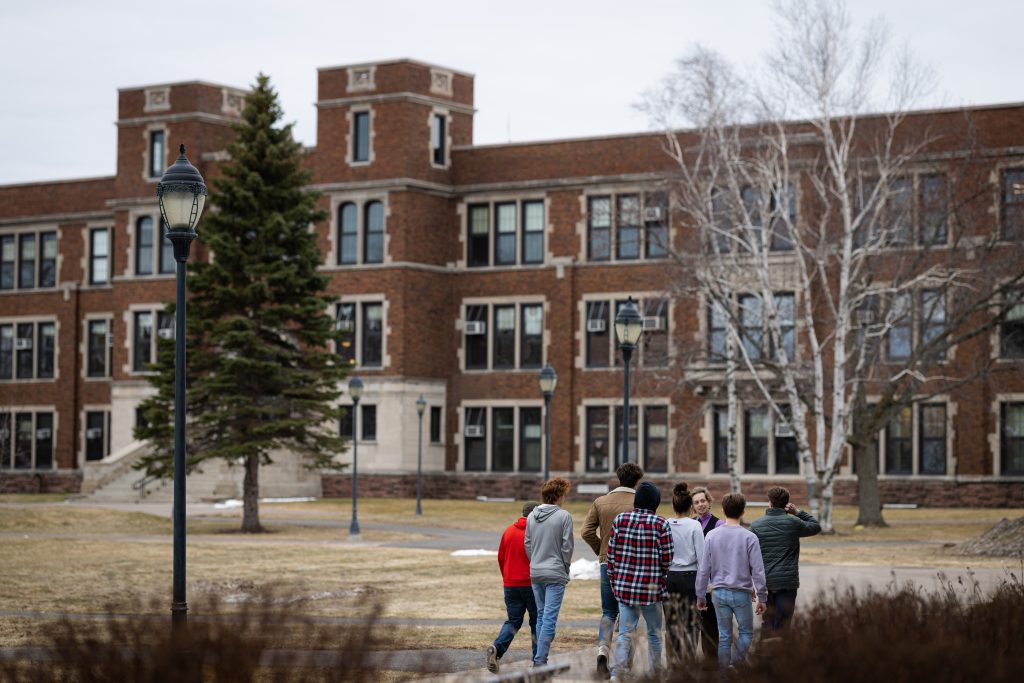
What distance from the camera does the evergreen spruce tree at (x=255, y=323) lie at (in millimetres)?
36188

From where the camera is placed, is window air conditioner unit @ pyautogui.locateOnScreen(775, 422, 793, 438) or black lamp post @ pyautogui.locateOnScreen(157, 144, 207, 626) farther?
window air conditioner unit @ pyautogui.locateOnScreen(775, 422, 793, 438)

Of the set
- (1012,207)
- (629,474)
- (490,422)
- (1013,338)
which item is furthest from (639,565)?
(490,422)

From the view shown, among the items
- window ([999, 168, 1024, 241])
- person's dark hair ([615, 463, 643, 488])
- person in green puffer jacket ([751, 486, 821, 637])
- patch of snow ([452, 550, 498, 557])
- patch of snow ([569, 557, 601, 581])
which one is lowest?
patch of snow ([452, 550, 498, 557])

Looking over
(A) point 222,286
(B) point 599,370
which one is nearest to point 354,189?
(B) point 599,370

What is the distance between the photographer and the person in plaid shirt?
Answer: 12.7m

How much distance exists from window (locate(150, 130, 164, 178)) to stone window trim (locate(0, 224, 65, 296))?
6732mm

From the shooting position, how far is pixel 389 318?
50.8 metres

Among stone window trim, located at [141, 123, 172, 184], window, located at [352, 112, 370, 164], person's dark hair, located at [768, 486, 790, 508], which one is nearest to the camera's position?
person's dark hair, located at [768, 486, 790, 508]

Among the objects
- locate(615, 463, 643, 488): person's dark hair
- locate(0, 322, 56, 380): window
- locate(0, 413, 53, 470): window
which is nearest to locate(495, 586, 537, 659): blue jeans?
locate(615, 463, 643, 488): person's dark hair

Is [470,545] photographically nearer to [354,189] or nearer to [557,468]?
[557,468]

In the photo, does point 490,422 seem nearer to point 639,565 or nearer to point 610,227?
point 610,227

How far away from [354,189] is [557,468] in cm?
1121

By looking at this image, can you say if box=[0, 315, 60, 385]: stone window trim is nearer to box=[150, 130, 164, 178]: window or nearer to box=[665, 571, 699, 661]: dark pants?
box=[150, 130, 164, 178]: window

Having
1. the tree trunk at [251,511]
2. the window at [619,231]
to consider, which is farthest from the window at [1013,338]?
the tree trunk at [251,511]
